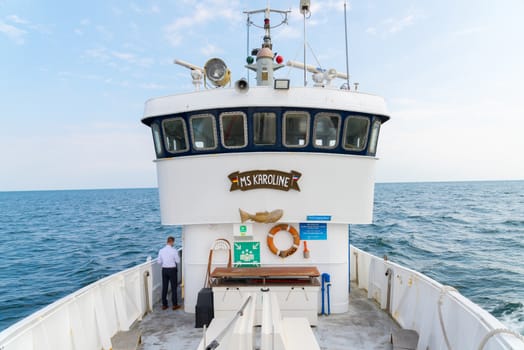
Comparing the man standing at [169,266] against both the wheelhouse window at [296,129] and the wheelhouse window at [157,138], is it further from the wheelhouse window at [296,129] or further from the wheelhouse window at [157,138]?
the wheelhouse window at [296,129]

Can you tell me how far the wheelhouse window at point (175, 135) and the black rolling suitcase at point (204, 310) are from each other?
3373 mm

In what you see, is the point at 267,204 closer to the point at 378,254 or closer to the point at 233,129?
the point at 233,129

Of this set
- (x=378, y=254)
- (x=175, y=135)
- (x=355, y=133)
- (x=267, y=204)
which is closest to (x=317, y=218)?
(x=267, y=204)

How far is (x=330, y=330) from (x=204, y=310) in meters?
2.67

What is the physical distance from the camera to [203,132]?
26.0 feet

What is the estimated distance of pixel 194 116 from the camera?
7816 millimetres

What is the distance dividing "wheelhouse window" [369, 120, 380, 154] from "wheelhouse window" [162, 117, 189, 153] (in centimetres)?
444

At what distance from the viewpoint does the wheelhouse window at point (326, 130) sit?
7797 millimetres

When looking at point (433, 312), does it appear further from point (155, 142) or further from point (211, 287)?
point (155, 142)

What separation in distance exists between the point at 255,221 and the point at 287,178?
4.02 ft

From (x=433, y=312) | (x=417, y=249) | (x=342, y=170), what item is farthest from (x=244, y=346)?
(x=417, y=249)

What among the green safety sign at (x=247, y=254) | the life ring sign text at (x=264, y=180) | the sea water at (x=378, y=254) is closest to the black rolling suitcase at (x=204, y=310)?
the green safety sign at (x=247, y=254)

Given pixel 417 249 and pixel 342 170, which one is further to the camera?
pixel 417 249

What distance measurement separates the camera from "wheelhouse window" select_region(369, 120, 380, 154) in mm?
8268
